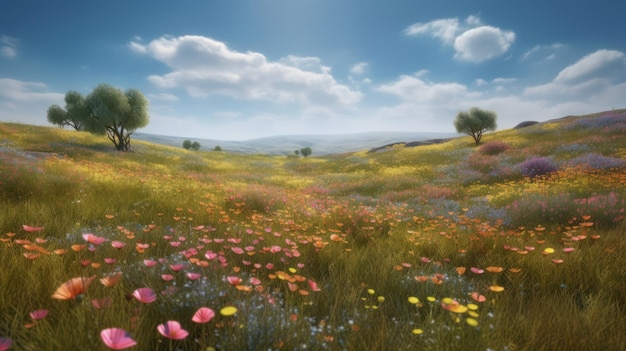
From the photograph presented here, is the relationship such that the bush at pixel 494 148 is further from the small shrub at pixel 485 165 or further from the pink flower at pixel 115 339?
the pink flower at pixel 115 339

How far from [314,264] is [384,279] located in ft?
3.14

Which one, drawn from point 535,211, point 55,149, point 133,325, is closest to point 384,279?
point 133,325

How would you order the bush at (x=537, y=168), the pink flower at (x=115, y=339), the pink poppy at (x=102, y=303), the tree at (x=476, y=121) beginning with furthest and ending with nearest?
the tree at (x=476, y=121) → the bush at (x=537, y=168) → the pink poppy at (x=102, y=303) → the pink flower at (x=115, y=339)

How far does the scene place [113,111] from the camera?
120 ft

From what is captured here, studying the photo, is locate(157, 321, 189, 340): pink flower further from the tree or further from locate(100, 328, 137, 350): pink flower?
the tree

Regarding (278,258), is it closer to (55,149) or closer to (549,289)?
(549,289)

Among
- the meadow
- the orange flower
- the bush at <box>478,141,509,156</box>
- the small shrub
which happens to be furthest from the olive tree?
the orange flower

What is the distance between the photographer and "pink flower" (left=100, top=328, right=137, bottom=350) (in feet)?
3.94

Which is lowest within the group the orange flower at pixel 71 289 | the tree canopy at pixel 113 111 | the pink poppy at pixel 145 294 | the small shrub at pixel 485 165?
the small shrub at pixel 485 165

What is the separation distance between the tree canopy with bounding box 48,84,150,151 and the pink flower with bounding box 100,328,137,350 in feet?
138

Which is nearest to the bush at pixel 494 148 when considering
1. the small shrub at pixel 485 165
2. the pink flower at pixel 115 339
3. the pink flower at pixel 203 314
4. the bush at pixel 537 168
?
the small shrub at pixel 485 165

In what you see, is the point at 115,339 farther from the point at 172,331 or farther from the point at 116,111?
the point at 116,111

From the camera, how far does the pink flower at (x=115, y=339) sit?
3.94 feet

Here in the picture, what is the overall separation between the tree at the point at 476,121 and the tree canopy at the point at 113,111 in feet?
150
